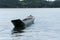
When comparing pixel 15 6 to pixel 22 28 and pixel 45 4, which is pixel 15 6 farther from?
pixel 22 28

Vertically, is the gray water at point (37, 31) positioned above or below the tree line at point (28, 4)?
above

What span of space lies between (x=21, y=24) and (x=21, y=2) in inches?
2221

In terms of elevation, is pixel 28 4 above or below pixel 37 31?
below

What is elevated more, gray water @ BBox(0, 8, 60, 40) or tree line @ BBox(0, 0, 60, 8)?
gray water @ BBox(0, 8, 60, 40)

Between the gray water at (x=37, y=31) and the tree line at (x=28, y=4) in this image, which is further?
the tree line at (x=28, y=4)

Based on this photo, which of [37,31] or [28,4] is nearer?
[37,31]

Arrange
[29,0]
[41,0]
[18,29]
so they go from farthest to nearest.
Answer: [29,0], [41,0], [18,29]

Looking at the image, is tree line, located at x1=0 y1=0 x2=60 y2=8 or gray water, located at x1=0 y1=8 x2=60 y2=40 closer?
gray water, located at x1=0 y1=8 x2=60 y2=40

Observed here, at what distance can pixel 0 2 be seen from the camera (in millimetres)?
78938

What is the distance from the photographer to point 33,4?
255 feet

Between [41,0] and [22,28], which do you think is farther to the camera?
[41,0]

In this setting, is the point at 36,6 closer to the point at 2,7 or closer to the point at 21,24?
the point at 2,7

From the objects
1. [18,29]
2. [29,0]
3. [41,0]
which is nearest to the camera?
[18,29]

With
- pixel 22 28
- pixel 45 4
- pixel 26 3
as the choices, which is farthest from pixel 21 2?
pixel 22 28
